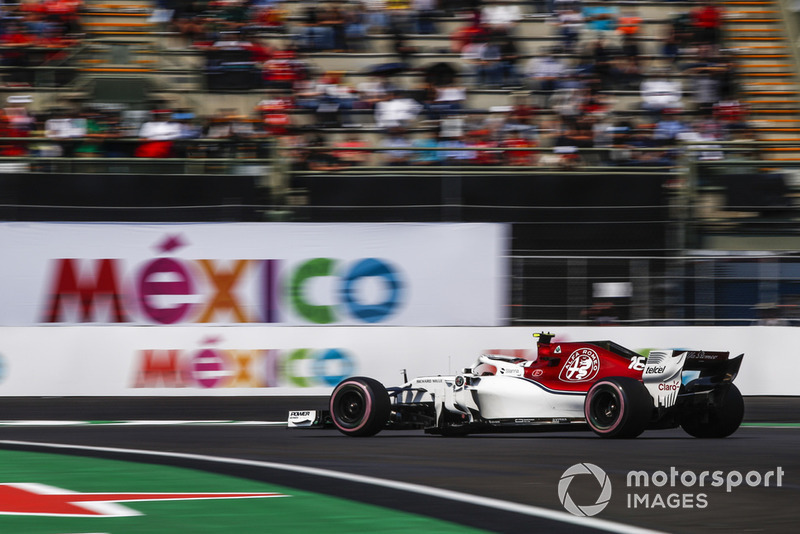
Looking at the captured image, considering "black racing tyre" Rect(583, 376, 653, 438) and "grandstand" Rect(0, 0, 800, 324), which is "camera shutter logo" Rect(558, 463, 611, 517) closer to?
"black racing tyre" Rect(583, 376, 653, 438)

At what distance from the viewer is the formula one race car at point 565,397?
962 cm

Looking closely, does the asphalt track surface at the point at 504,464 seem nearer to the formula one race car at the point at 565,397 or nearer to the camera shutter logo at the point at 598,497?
the camera shutter logo at the point at 598,497

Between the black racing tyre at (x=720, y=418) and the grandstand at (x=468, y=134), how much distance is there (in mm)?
4535

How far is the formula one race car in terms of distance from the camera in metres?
9.62

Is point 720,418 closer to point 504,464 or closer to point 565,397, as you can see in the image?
point 565,397

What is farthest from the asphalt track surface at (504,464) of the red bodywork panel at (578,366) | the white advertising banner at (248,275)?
the white advertising banner at (248,275)

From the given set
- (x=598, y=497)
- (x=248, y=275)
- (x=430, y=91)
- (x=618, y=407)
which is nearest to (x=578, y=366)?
(x=618, y=407)

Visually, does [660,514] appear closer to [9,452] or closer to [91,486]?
[91,486]

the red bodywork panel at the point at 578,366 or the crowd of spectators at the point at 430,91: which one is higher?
the crowd of spectators at the point at 430,91

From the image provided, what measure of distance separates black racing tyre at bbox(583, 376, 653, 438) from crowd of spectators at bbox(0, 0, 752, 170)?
7.13 m

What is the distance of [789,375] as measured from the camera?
1442cm

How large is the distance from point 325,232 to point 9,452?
631cm

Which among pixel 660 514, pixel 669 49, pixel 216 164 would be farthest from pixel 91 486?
pixel 669 49

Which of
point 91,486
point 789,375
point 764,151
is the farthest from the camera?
point 764,151
